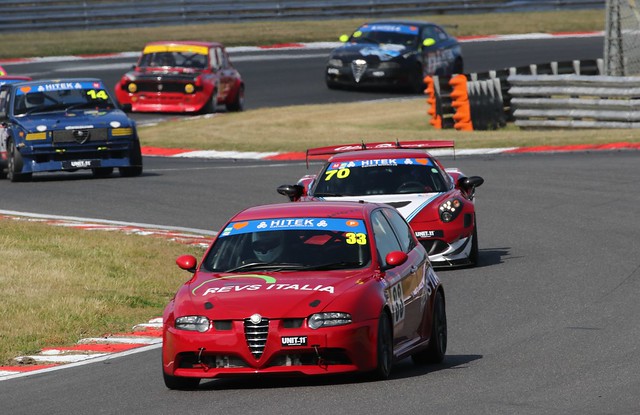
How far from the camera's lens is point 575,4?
54688 mm

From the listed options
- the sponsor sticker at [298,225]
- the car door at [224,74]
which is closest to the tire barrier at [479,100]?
the car door at [224,74]

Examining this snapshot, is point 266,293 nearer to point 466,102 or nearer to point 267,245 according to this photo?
point 267,245

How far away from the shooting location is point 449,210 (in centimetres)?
1585

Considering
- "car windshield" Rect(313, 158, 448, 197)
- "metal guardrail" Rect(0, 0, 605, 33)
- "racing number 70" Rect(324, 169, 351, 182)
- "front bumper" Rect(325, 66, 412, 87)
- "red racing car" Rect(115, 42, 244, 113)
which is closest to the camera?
"car windshield" Rect(313, 158, 448, 197)

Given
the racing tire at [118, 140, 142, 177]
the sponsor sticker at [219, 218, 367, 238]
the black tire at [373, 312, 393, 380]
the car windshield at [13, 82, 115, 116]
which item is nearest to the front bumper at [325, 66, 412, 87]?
the racing tire at [118, 140, 142, 177]

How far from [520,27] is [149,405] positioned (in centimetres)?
4450

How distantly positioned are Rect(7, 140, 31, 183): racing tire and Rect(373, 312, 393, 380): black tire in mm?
15159

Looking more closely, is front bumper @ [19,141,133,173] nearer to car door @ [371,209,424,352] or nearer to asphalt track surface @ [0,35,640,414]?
asphalt track surface @ [0,35,640,414]

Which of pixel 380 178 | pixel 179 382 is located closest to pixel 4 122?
pixel 380 178

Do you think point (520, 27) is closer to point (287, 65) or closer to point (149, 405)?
point (287, 65)

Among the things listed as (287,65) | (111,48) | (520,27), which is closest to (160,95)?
(287,65)

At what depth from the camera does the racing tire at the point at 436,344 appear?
1058 centimetres

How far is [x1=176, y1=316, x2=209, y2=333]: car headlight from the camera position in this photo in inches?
372

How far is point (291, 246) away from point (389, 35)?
28.6 metres
